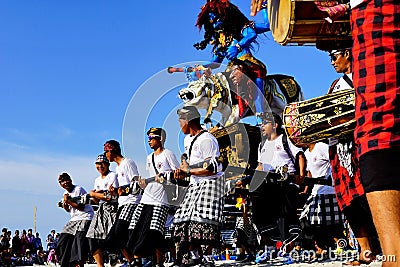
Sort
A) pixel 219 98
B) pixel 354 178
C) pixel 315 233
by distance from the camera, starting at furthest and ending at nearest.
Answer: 1. pixel 219 98
2. pixel 315 233
3. pixel 354 178

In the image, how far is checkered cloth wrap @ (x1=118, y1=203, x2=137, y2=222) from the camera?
7109 mm

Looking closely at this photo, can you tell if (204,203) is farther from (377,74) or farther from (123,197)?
(377,74)

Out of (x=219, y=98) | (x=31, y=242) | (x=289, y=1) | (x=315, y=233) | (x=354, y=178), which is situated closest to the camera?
(x=289, y=1)

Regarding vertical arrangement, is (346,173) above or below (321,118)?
below

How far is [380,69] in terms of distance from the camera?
2.00 meters

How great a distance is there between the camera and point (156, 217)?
269 inches

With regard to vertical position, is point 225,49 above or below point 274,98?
above

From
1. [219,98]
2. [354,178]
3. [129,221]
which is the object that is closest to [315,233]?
[129,221]

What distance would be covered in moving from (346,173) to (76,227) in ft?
16.4

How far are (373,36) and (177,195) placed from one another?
4936mm

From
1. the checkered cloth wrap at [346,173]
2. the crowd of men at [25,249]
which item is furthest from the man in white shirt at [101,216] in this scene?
the crowd of men at [25,249]

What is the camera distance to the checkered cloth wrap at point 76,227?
7.75 m

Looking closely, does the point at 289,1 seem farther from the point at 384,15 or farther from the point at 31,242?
the point at 31,242

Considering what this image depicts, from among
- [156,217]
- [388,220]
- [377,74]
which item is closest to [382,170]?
[388,220]
